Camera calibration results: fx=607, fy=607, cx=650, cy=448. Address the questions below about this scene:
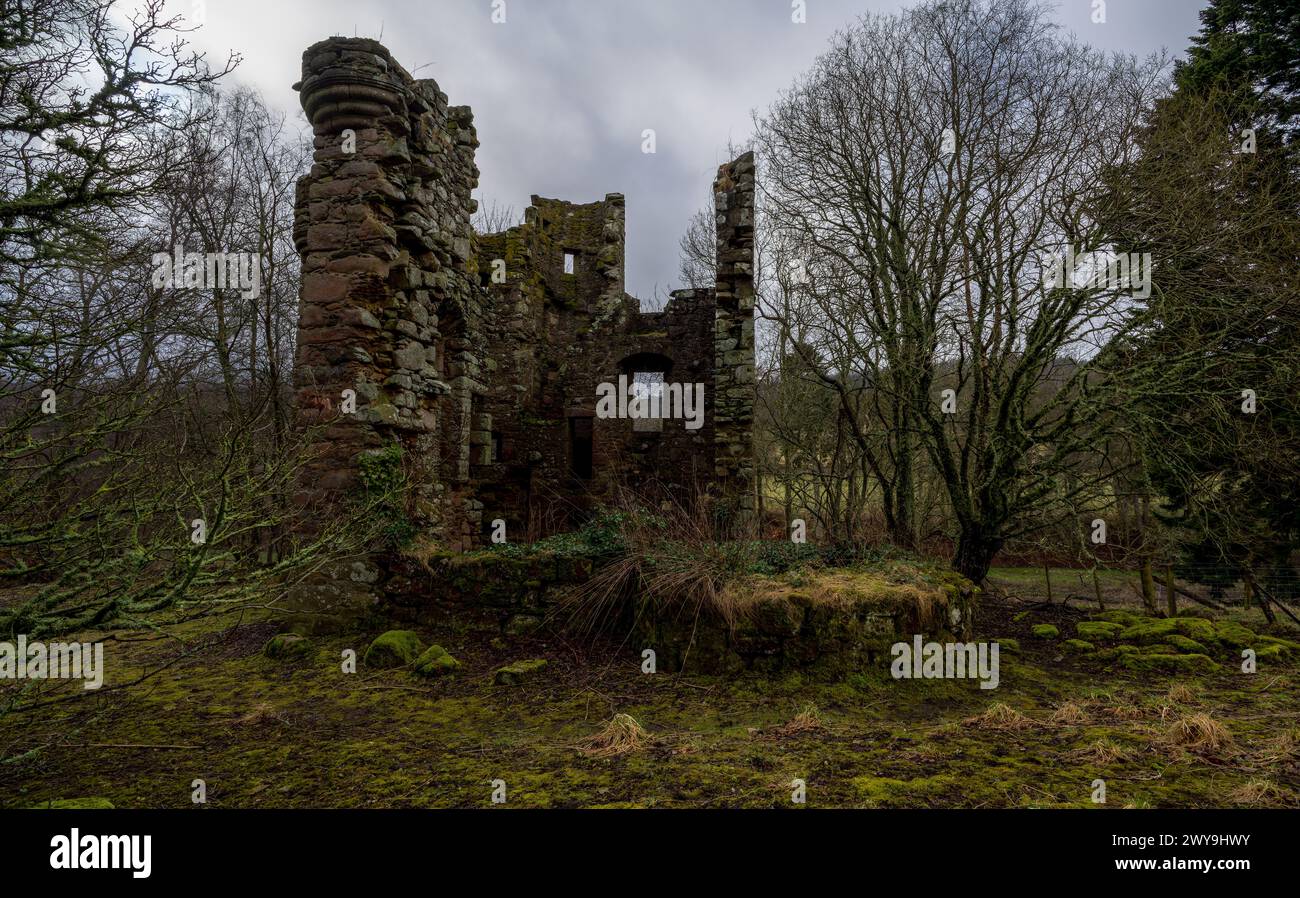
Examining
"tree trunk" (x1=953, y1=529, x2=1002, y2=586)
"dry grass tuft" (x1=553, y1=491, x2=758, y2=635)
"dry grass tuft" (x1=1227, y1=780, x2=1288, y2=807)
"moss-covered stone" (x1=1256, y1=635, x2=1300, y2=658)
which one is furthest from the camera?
"tree trunk" (x1=953, y1=529, x2=1002, y2=586)

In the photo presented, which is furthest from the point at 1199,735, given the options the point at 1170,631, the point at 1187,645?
the point at 1170,631

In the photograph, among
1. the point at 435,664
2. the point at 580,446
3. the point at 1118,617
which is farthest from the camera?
the point at 580,446

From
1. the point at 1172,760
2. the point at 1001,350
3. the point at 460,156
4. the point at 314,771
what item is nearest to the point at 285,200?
the point at 460,156

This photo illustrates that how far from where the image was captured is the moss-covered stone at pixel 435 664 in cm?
595

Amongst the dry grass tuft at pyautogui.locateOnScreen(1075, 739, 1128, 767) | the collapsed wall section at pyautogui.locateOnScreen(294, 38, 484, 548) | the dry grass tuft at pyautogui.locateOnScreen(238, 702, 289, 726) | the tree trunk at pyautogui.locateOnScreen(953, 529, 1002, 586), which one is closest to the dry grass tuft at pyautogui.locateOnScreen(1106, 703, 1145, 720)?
the dry grass tuft at pyautogui.locateOnScreen(1075, 739, 1128, 767)

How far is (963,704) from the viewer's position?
552cm

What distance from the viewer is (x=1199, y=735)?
171 inches

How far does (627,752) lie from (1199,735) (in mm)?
4089

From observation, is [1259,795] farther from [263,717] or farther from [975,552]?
[263,717]

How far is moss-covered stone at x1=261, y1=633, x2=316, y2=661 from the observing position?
656 centimetres

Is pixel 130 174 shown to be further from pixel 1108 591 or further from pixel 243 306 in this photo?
pixel 1108 591

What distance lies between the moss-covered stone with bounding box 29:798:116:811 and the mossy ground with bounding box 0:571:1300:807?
0.19 meters

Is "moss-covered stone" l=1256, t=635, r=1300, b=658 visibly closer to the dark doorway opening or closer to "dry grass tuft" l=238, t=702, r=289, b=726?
"dry grass tuft" l=238, t=702, r=289, b=726

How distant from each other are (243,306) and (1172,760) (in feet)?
52.0
